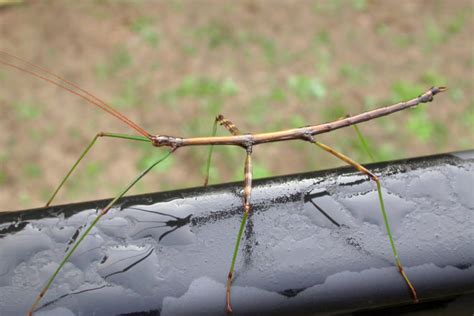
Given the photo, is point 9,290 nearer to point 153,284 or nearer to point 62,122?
point 153,284

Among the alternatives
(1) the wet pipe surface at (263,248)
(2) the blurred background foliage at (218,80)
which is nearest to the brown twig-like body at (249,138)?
(1) the wet pipe surface at (263,248)

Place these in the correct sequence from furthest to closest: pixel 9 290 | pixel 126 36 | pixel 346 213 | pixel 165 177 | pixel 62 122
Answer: pixel 126 36, pixel 62 122, pixel 165 177, pixel 346 213, pixel 9 290

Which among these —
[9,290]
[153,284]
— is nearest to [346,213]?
[153,284]

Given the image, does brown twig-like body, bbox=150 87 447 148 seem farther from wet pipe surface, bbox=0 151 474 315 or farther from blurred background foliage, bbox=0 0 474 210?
blurred background foliage, bbox=0 0 474 210

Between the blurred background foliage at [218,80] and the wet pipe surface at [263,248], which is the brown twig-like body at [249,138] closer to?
the wet pipe surface at [263,248]

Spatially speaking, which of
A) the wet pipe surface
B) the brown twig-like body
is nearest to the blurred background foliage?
the brown twig-like body

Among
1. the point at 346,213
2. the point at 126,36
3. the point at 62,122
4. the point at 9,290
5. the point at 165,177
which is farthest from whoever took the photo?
the point at 126,36
